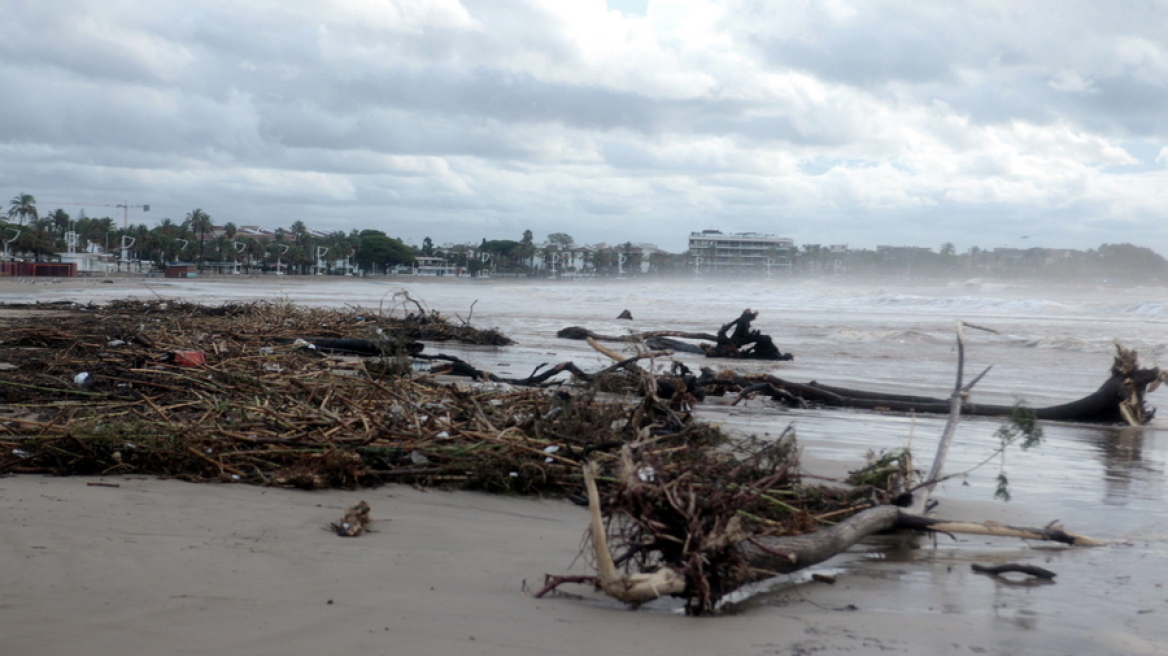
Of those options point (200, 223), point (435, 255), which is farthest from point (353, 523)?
point (435, 255)

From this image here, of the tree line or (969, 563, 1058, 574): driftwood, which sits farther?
the tree line

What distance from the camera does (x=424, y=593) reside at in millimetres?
3270

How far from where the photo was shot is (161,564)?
3402 mm

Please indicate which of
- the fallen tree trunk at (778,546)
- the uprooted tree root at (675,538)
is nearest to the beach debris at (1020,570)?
the fallen tree trunk at (778,546)

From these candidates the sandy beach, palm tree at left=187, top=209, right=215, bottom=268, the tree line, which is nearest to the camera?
the sandy beach

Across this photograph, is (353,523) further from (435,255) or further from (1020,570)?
(435,255)

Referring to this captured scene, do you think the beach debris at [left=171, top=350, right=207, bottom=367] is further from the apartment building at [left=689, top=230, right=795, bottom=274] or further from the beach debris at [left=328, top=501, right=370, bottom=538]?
the apartment building at [left=689, top=230, right=795, bottom=274]

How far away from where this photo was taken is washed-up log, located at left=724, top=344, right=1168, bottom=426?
28.6 ft

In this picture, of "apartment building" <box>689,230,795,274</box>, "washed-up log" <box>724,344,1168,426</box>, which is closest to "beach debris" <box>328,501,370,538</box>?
"washed-up log" <box>724,344,1168,426</box>

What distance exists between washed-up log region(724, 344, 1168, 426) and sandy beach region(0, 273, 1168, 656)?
15.4 feet

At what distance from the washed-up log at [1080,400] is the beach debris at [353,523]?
18.2 feet

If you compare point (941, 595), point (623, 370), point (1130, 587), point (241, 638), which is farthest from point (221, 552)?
point (623, 370)

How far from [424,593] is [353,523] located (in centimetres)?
81

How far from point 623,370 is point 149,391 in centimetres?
374
